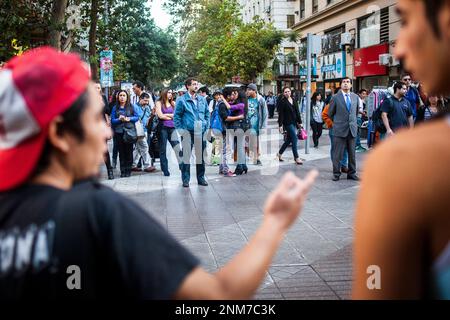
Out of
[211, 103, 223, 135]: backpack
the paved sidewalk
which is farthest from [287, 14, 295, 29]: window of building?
the paved sidewalk

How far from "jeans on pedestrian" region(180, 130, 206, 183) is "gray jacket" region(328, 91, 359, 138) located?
2557mm

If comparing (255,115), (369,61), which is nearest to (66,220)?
(255,115)

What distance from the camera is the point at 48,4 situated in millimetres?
16250

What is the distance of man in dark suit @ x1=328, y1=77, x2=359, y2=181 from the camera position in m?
10.6

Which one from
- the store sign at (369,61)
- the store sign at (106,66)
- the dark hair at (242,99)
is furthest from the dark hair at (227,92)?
the store sign at (369,61)

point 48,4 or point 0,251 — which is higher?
point 48,4

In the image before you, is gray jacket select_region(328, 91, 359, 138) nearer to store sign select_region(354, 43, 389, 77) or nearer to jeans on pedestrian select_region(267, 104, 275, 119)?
store sign select_region(354, 43, 389, 77)

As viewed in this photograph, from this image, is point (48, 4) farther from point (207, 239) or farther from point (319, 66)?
point (319, 66)

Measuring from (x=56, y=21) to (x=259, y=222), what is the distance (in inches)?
382

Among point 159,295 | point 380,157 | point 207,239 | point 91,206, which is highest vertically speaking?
point 380,157

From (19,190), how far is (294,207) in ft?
2.38

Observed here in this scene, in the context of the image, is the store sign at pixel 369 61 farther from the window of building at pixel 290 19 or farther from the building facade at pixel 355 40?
the window of building at pixel 290 19

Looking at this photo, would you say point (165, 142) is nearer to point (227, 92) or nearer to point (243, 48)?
point (227, 92)

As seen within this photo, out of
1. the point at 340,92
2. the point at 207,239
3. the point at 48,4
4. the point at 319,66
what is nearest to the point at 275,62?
the point at 319,66
